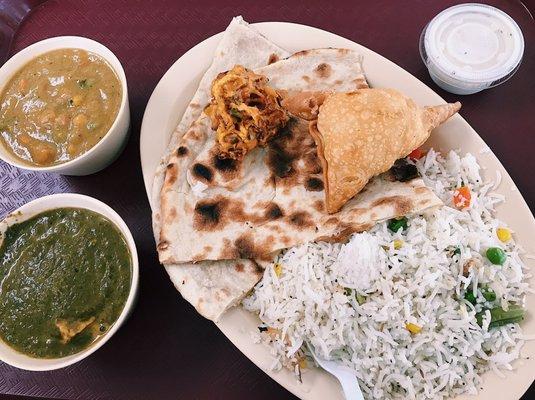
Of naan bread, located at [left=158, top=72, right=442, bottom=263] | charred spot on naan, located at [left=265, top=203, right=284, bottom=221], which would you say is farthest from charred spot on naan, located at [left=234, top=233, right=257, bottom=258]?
charred spot on naan, located at [left=265, top=203, right=284, bottom=221]

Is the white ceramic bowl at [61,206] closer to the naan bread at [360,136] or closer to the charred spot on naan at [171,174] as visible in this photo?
the charred spot on naan at [171,174]

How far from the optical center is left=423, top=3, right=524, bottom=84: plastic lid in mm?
2662

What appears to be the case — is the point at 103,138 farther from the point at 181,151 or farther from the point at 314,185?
the point at 314,185

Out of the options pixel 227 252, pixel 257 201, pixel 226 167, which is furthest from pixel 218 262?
pixel 226 167

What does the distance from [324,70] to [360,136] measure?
0.53m

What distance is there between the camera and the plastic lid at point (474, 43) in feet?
8.73

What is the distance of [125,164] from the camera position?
269 centimetres

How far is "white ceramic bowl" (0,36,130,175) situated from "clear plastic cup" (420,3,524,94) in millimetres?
1644

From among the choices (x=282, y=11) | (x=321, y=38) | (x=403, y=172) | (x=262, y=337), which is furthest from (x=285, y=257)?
(x=282, y=11)

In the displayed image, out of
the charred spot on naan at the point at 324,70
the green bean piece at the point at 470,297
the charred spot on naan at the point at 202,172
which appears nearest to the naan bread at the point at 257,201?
the charred spot on naan at the point at 202,172


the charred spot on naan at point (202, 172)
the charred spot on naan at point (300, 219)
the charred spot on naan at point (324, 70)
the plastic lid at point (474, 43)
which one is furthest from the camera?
the plastic lid at point (474, 43)

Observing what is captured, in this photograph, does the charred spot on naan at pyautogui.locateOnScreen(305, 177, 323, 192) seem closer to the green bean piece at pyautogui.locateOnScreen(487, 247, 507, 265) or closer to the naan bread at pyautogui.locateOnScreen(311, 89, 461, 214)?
the naan bread at pyautogui.locateOnScreen(311, 89, 461, 214)

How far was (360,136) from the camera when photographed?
2217 mm

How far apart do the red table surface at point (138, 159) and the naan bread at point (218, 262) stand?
24 centimetres
